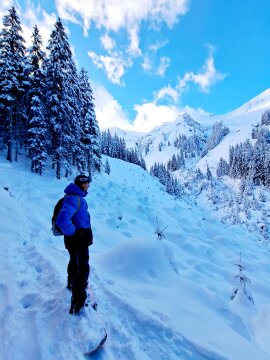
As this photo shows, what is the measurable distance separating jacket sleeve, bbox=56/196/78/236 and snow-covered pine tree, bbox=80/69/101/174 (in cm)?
2356

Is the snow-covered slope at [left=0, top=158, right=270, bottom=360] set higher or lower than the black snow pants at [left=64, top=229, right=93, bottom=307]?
lower

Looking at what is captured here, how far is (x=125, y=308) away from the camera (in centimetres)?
473

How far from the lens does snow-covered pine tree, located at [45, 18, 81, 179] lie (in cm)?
2241

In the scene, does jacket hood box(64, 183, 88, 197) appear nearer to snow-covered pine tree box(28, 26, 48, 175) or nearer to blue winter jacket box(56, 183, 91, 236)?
blue winter jacket box(56, 183, 91, 236)

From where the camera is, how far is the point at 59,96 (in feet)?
75.7

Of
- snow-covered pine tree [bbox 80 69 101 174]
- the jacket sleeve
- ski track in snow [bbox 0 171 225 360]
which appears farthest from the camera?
snow-covered pine tree [bbox 80 69 101 174]

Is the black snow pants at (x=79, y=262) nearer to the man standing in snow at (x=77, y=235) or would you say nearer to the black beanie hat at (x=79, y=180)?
the man standing in snow at (x=77, y=235)

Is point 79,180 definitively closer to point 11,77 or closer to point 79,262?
point 79,262

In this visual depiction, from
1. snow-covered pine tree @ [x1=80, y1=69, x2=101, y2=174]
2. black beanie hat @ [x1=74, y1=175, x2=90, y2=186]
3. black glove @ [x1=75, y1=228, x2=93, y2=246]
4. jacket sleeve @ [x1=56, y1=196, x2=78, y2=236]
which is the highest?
snow-covered pine tree @ [x1=80, y1=69, x2=101, y2=174]

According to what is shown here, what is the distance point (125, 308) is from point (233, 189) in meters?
93.0

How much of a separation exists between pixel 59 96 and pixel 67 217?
2179 cm

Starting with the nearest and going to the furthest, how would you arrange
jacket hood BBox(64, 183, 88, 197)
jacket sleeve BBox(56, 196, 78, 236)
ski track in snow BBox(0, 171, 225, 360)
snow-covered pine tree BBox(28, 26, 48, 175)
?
1. ski track in snow BBox(0, 171, 225, 360)
2. jacket sleeve BBox(56, 196, 78, 236)
3. jacket hood BBox(64, 183, 88, 197)
4. snow-covered pine tree BBox(28, 26, 48, 175)

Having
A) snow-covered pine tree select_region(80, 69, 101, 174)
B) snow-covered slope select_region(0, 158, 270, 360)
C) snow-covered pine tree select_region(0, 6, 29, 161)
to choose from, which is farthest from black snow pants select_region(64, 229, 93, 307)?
snow-covered pine tree select_region(80, 69, 101, 174)

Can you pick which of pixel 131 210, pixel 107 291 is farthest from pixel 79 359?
pixel 131 210
